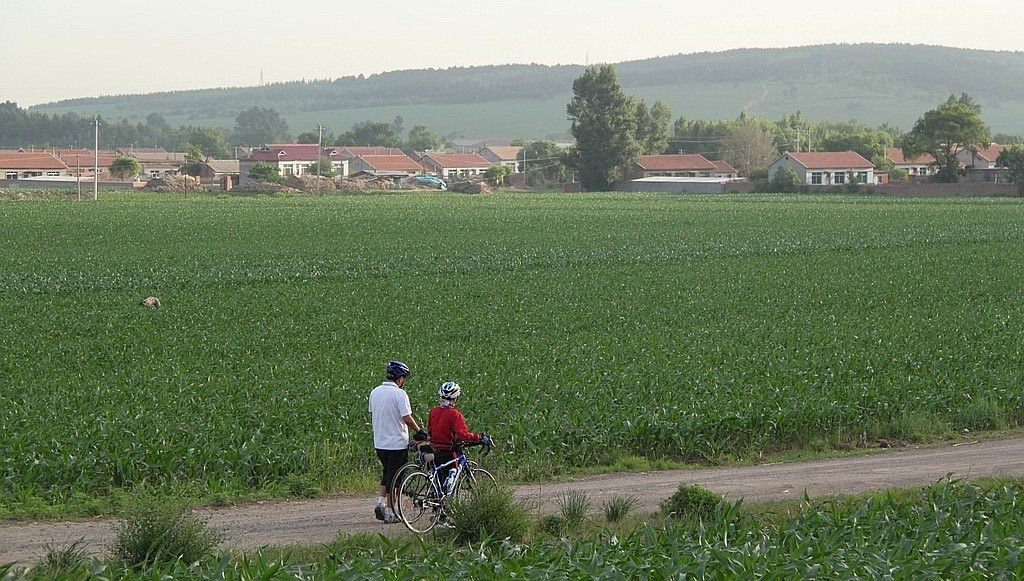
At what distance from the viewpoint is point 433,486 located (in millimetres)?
13117

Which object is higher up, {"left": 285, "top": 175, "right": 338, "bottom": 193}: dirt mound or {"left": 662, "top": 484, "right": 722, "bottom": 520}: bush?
{"left": 285, "top": 175, "right": 338, "bottom": 193}: dirt mound

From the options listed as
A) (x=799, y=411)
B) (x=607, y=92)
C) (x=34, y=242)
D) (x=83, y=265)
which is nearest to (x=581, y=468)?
(x=799, y=411)

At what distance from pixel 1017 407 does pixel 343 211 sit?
212ft

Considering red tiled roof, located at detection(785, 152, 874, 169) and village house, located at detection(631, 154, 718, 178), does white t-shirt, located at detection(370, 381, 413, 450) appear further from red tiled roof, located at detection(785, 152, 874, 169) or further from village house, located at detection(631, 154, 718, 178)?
village house, located at detection(631, 154, 718, 178)

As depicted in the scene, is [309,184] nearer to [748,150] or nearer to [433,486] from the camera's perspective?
[748,150]

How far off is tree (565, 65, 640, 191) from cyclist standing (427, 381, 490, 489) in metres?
131

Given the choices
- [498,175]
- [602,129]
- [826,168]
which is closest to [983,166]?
[826,168]

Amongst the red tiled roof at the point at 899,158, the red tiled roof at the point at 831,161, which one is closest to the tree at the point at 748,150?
the red tiled roof at the point at 899,158

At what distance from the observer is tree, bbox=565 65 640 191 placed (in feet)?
473

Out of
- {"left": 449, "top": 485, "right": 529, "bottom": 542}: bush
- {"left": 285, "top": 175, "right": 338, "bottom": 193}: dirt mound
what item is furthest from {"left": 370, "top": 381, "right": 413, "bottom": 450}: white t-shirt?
{"left": 285, "top": 175, "right": 338, "bottom": 193}: dirt mound

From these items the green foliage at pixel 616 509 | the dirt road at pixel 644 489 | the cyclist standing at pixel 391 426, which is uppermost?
the cyclist standing at pixel 391 426

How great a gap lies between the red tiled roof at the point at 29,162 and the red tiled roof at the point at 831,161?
3491 inches

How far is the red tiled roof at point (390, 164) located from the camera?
17775 cm

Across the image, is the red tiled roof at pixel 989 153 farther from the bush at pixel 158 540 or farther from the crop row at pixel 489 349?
the bush at pixel 158 540
